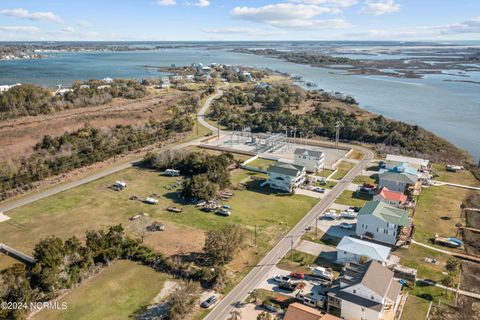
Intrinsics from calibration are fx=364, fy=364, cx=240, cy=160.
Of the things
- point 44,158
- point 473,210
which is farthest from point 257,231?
point 44,158

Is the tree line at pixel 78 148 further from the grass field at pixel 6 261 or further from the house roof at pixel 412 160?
the house roof at pixel 412 160

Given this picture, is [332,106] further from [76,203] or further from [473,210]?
[76,203]

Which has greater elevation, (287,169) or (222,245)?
(287,169)

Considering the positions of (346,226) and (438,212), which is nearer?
(346,226)

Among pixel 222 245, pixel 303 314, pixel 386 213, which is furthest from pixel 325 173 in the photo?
pixel 303 314

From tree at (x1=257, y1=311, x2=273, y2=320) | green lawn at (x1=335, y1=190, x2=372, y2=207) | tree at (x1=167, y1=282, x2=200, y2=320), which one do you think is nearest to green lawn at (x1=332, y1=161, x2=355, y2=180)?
green lawn at (x1=335, y1=190, x2=372, y2=207)

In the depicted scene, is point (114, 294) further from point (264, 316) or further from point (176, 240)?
point (264, 316)
